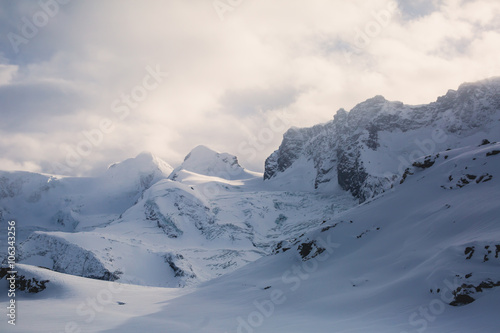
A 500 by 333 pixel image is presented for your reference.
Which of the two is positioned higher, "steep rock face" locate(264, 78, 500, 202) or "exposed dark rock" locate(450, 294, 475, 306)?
"steep rock face" locate(264, 78, 500, 202)

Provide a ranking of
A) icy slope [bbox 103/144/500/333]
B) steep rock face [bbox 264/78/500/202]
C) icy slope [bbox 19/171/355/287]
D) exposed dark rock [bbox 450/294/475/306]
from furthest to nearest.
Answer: steep rock face [bbox 264/78/500/202] < icy slope [bbox 19/171/355/287] < icy slope [bbox 103/144/500/333] < exposed dark rock [bbox 450/294/475/306]

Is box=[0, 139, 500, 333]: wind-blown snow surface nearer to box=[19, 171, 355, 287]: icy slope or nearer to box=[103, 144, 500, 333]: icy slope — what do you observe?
box=[103, 144, 500, 333]: icy slope

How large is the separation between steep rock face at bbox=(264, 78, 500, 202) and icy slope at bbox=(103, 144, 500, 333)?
291ft

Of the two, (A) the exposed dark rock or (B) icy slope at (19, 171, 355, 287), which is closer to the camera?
(A) the exposed dark rock

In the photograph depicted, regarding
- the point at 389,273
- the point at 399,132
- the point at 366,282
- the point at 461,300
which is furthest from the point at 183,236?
the point at 461,300

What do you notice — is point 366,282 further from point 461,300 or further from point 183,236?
point 183,236

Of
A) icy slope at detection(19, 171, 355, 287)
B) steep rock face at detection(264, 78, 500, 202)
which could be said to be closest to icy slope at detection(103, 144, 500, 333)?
icy slope at detection(19, 171, 355, 287)

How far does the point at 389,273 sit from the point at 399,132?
138 metres

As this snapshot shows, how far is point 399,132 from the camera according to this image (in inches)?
5832

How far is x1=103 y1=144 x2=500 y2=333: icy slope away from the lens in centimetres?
1711

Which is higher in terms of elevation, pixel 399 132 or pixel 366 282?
pixel 399 132

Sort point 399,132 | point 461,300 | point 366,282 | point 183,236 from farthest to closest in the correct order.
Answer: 1. point 399,132
2. point 183,236
3. point 366,282
4. point 461,300

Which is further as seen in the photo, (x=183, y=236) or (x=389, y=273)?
(x=183, y=236)

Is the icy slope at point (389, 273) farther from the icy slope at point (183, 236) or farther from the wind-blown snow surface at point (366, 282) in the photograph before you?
the icy slope at point (183, 236)
